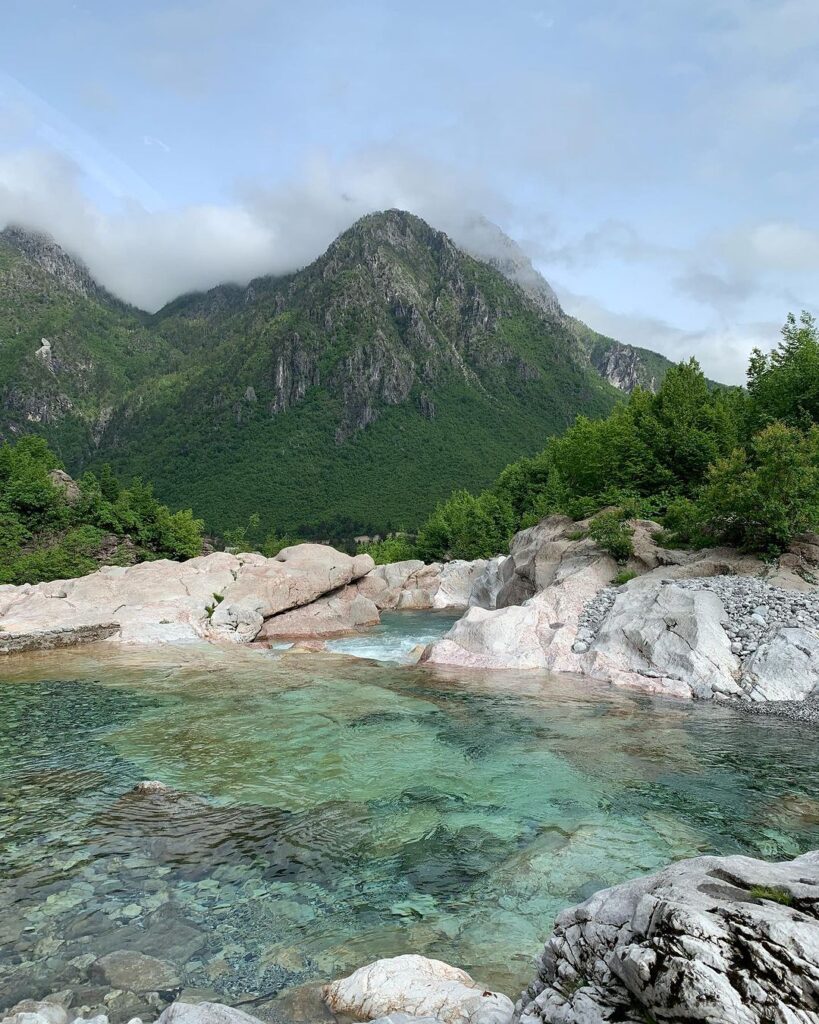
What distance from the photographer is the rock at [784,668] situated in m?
18.4

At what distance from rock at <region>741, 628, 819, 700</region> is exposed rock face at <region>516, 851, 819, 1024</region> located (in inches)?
616

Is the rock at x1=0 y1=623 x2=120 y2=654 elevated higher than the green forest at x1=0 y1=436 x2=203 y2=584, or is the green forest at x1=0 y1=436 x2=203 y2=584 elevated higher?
the green forest at x1=0 y1=436 x2=203 y2=584

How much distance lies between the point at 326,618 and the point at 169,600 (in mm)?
11110

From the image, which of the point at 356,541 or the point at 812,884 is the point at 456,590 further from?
the point at 356,541

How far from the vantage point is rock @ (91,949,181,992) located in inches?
251

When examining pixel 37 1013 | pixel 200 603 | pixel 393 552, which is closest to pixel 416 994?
pixel 37 1013

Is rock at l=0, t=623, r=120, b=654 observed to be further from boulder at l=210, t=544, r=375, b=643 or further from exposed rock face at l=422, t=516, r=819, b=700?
exposed rock face at l=422, t=516, r=819, b=700

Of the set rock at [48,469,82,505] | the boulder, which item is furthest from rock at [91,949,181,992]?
rock at [48,469,82,505]

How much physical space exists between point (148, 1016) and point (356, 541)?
133m

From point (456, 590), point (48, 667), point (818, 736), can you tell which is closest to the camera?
point (818, 736)

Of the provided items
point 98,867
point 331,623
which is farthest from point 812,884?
point 331,623

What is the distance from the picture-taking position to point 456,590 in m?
63.4

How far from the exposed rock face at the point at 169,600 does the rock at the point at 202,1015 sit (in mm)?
29639

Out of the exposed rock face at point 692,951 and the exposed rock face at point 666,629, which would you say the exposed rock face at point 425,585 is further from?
the exposed rock face at point 692,951
